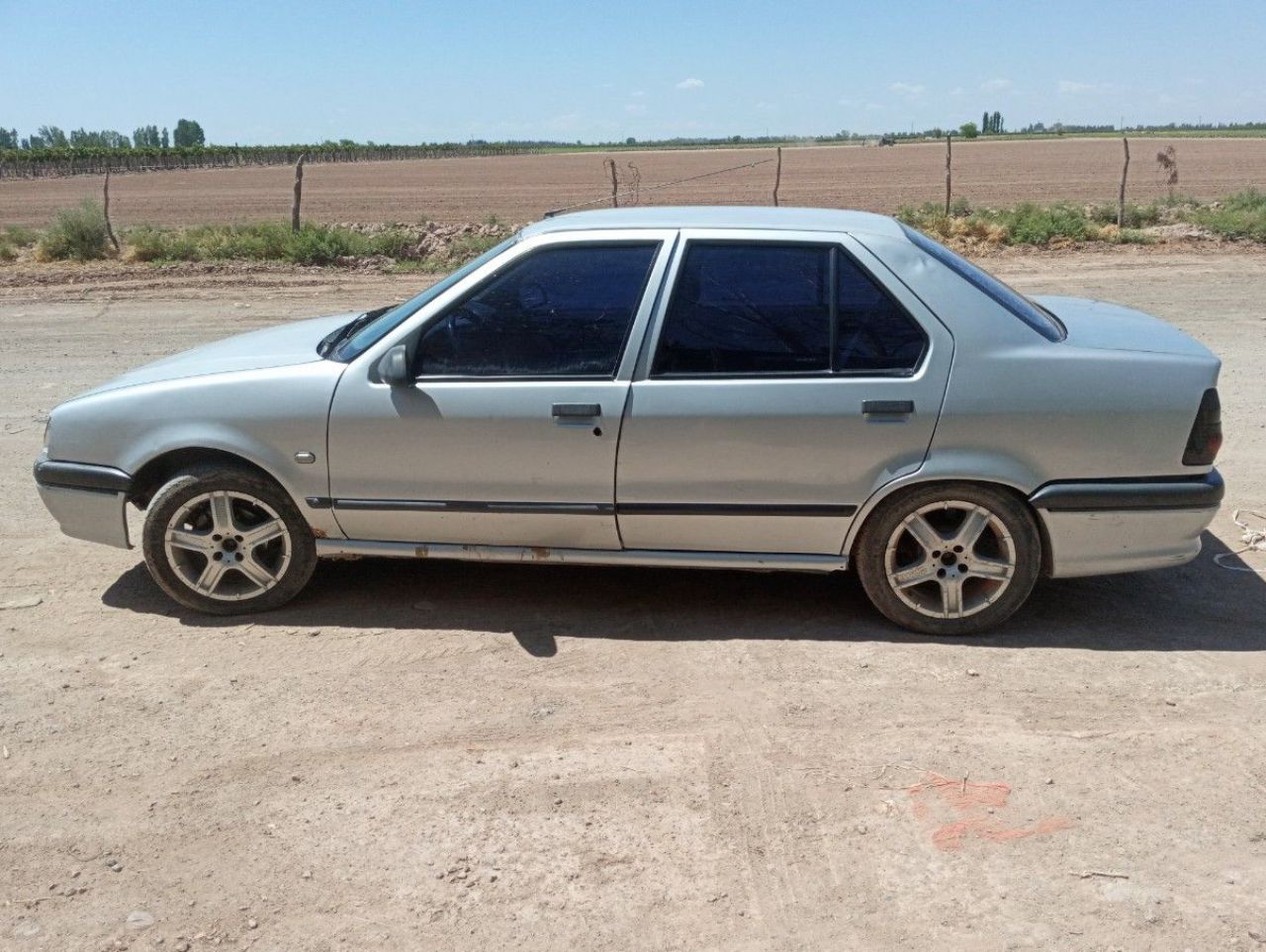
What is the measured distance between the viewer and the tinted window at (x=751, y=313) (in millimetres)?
4488

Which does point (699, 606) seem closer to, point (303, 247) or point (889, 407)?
point (889, 407)

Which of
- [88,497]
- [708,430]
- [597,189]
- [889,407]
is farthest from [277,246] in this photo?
[597,189]

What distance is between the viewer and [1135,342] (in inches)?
183

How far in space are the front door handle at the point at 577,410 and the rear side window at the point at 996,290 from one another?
4.85 feet

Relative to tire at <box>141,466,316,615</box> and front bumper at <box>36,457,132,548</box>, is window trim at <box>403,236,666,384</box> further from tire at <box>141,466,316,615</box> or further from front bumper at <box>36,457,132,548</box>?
front bumper at <box>36,457,132,548</box>

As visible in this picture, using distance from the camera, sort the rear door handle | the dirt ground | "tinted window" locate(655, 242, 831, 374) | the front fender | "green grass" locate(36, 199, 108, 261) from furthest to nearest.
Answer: "green grass" locate(36, 199, 108, 261)
the front fender
"tinted window" locate(655, 242, 831, 374)
the rear door handle
the dirt ground

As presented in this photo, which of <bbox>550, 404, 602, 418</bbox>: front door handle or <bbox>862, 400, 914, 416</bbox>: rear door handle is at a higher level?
<bbox>862, 400, 914, 416</bbox>: rear door handle

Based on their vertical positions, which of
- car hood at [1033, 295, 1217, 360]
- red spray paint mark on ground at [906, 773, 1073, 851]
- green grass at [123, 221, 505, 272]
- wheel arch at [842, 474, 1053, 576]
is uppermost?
green grass at [123, 221, 505, 272]

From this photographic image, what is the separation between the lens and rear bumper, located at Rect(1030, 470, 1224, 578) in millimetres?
4418

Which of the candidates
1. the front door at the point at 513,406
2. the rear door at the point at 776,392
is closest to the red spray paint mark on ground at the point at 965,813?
the rear door at the point at 776,392

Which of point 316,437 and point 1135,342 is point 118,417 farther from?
point 1135,342

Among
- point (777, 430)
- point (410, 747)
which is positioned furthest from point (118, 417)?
point (777, 430)

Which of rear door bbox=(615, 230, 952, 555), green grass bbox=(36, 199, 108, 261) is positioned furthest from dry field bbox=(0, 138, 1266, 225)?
A: rear door bbox=(615, 230, 952, 555)

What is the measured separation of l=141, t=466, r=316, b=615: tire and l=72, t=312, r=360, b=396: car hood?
0.47 meters
